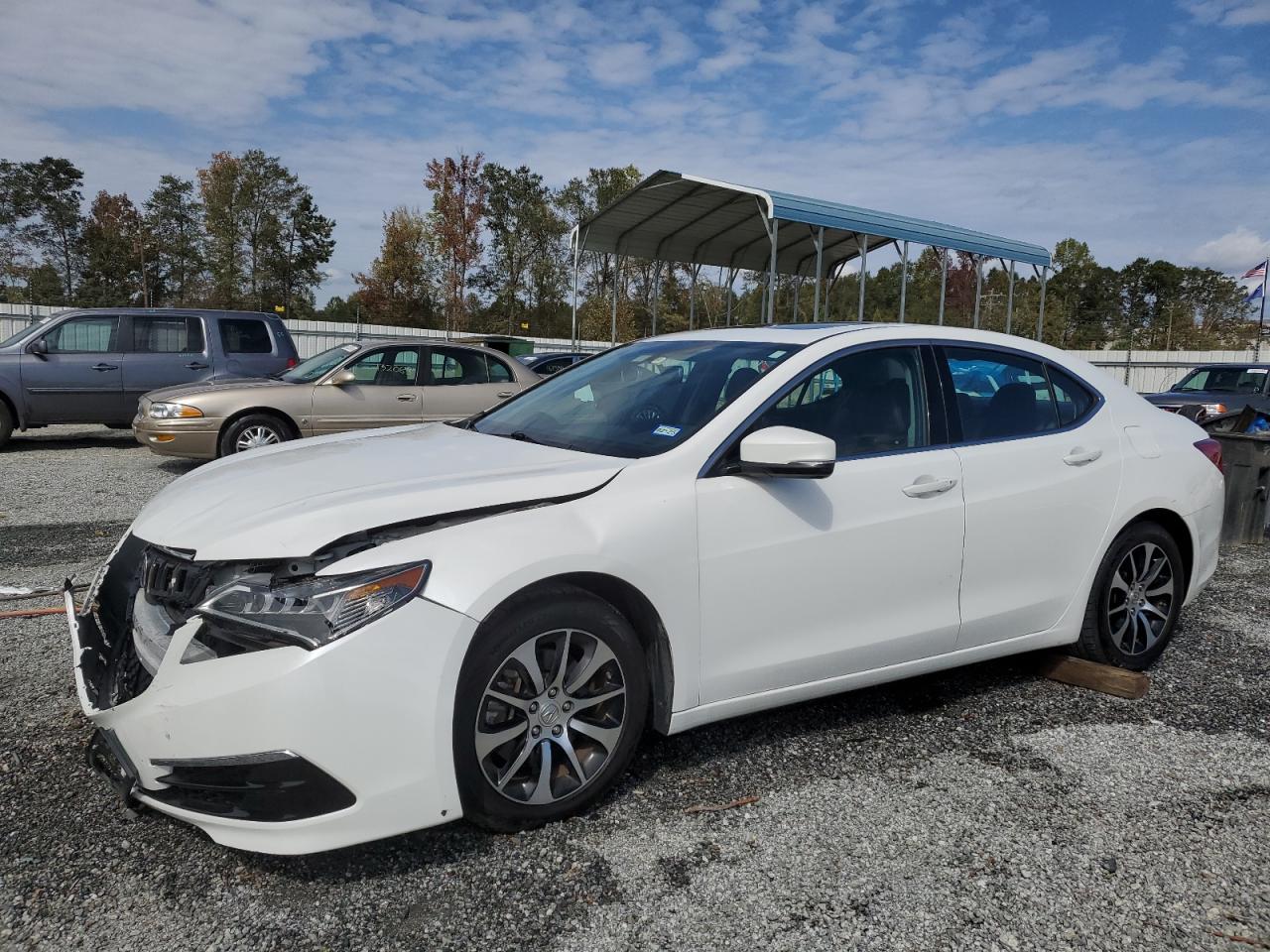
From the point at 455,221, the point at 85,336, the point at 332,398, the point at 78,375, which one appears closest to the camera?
the point at 332,398

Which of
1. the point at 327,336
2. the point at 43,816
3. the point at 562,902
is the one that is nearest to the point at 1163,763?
the point at 562,902

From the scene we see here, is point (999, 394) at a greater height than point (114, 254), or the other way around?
point (114, 254)

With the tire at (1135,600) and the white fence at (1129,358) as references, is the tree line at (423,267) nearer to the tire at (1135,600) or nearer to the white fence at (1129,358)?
the white fence at (1129,358)

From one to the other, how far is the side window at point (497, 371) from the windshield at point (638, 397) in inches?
263

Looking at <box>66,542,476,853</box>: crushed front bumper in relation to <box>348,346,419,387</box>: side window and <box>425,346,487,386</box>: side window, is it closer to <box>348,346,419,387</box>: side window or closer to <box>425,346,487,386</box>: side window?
<box>348,346,419,387</box>: side window

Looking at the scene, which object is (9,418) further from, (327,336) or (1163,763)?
(327,336)

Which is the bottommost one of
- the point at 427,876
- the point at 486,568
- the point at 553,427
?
the point at 427,876

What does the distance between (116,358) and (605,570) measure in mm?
11237

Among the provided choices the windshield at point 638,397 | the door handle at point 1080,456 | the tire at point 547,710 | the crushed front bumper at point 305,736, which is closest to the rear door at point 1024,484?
the door handle at point 1080,456

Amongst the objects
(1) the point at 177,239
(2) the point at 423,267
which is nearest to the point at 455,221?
(2) the point at 423,267

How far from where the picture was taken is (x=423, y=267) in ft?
150

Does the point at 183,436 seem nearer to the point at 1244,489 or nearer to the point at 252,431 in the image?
the point at 252,431

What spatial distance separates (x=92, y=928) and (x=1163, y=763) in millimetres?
3368

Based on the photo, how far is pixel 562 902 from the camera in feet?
A: 7.72
